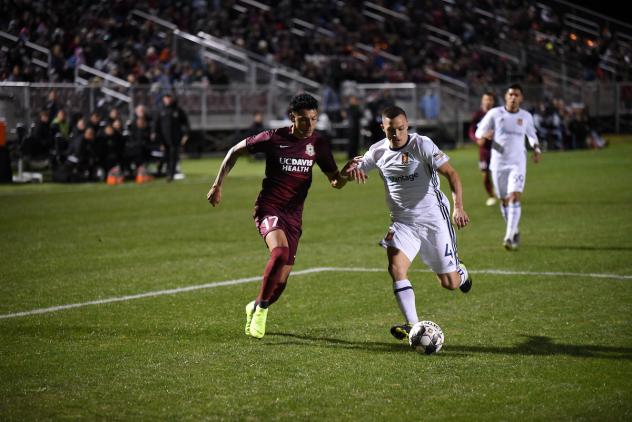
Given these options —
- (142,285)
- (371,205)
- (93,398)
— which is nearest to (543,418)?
(93,398)

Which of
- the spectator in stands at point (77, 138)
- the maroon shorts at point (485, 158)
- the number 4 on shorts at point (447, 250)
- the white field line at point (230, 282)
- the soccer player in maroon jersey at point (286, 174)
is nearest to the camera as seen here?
the number 4 on shorts at point (447, 250)

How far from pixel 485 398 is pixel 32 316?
5062 millimetres

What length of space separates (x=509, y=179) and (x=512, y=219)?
97 centimetres

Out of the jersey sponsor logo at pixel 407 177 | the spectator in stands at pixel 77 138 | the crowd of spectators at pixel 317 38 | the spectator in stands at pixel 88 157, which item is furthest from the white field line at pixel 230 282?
the crowd of spectators at pixel 317 38

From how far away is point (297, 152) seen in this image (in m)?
9.27

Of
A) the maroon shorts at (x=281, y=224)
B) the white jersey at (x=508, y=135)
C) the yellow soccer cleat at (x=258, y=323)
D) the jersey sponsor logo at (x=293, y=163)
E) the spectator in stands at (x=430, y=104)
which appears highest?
the spectator in stands at (x=430, y=104)

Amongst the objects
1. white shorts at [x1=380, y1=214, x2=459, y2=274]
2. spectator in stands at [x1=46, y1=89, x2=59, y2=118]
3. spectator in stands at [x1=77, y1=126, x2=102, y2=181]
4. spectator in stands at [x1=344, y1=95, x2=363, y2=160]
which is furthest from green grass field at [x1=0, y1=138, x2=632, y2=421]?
spectator in stands at [x1=344, y1=95, x2=363, y2=160]

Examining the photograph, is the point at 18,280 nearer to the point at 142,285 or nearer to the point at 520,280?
the point at 142,285

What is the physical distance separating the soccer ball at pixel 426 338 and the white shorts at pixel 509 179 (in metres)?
7.27

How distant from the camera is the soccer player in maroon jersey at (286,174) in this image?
9102mm

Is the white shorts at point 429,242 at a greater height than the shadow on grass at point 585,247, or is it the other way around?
the white shorts at point 429,242

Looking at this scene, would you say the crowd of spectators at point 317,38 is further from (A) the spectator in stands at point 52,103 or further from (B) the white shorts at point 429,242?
(B) the white shorts at point 429,242

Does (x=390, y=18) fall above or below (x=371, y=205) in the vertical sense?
above

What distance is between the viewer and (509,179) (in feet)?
50.2
